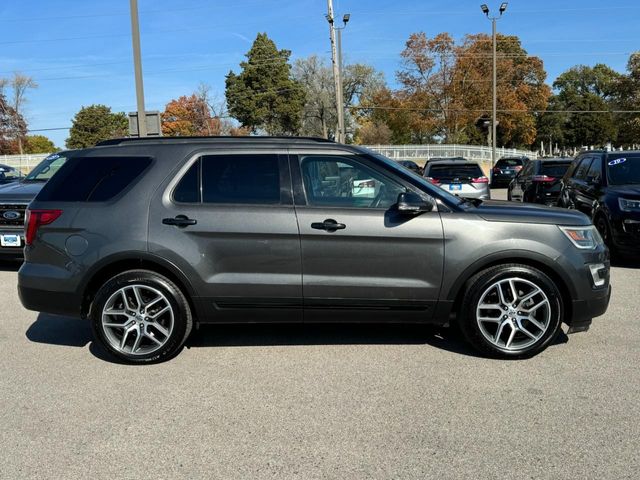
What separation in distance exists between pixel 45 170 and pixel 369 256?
8.21m

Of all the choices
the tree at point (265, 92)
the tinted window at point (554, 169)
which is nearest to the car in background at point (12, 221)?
the tinted window at point (554, 169)

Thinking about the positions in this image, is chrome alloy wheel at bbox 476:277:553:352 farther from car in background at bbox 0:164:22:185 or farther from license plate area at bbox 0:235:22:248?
car in background at bbox 0:164:22:185

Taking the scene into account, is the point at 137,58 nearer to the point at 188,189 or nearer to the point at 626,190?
the point at 188,189

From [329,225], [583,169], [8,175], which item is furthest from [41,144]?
[329,225]

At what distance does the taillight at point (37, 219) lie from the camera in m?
4.72

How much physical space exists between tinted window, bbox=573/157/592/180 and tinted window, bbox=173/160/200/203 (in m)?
7.89

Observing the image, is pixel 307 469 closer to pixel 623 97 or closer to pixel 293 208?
pixel 293 208

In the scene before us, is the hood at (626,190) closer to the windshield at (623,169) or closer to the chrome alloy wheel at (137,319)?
the windshield at (623,169)

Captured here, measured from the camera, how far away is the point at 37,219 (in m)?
4.75

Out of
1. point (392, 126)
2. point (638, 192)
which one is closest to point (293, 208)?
point (638, 192)

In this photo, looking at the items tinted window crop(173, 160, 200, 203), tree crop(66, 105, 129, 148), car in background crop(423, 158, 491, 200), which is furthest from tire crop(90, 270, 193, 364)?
tree crop(66, 105, 129, 148)

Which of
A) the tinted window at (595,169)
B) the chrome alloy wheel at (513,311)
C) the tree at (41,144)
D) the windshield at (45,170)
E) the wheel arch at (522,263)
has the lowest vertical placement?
the chrome alloy wheel at (513,311)

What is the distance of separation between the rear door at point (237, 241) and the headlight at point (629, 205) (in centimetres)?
587

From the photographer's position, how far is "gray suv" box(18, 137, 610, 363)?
449cm
